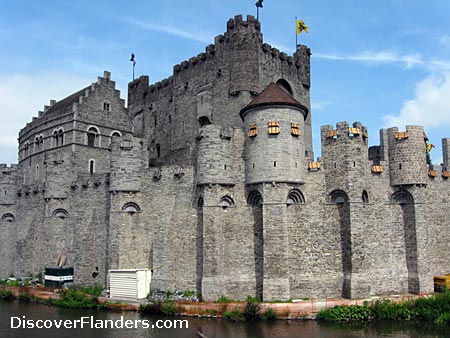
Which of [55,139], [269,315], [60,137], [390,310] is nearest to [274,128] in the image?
[269,315]

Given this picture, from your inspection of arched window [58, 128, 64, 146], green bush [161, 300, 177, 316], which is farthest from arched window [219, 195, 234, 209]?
arched window [58, 128, 64, 146]

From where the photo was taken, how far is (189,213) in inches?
1025

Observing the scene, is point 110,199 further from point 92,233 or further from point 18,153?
point 18,153

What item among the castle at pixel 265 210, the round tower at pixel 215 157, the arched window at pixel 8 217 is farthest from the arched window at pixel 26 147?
the round tower at pixel 215 157

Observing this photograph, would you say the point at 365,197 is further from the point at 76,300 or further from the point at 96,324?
the point at 76,300

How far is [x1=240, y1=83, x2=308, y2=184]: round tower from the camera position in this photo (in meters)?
24.2

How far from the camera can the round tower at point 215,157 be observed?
24969mm

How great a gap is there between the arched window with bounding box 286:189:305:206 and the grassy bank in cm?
574

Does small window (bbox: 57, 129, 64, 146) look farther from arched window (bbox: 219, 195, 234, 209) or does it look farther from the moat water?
arched window (bbox: 219, 195, 234, 209)

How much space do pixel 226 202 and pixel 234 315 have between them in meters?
6.09

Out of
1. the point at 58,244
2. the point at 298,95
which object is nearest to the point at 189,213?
the point at 58,244

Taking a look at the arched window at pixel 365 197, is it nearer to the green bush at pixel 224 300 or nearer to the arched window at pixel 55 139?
the green bush at pixel 224 300

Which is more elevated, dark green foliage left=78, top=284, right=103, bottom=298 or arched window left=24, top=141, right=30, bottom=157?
arched window left=24, top=141, right=30, bottom=157

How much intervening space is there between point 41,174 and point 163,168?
49.3 ft
